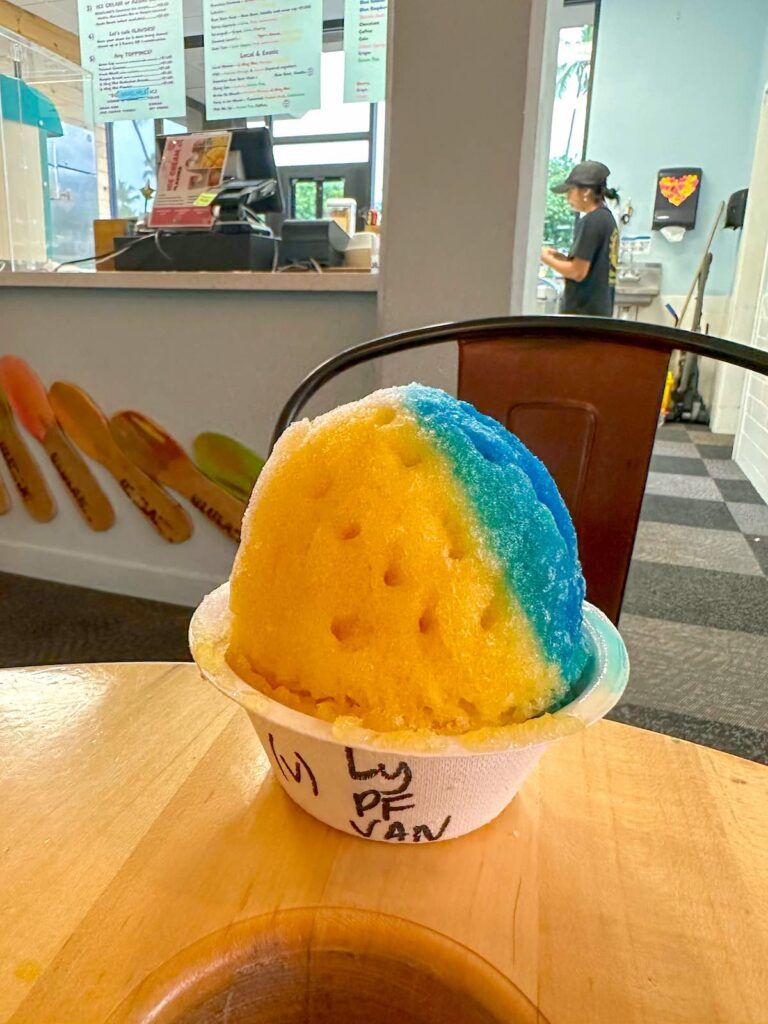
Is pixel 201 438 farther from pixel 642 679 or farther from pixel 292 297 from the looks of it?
pixel 642 679

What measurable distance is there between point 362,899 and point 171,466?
168 centimetres

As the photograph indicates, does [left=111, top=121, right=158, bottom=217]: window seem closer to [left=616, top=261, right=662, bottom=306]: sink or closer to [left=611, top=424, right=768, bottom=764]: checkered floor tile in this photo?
[left=611, top=424, right=768, bottom=764]: checkered floor tile

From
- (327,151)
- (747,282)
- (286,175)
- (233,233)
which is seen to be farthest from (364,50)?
(747,282)

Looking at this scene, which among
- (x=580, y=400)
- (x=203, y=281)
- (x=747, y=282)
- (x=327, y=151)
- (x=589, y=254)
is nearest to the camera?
(x=580, y=400)

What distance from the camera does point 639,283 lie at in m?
5.25

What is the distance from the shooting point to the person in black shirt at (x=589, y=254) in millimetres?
3354

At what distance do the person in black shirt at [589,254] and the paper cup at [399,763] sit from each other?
3.31 metres

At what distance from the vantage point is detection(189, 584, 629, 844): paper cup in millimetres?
311

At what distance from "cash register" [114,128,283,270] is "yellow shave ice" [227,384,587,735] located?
5.04 feet

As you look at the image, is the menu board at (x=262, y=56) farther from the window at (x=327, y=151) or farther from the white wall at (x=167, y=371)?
the window at (x=327, y=151)

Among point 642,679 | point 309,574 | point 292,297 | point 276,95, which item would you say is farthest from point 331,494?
point 276,95

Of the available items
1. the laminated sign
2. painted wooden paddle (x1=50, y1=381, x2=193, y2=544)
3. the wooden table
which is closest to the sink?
the laminated sign

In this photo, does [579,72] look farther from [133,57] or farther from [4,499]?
[4,499]

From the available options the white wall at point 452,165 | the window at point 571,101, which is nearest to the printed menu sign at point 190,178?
the white wall at point 452,165
